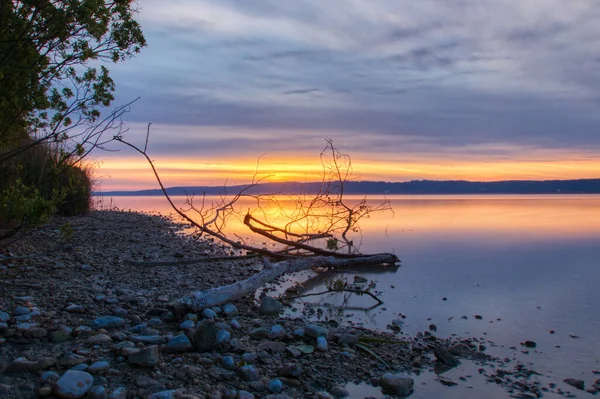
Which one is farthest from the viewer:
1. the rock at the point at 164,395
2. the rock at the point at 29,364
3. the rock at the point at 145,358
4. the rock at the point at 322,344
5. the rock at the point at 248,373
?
the rock at the point at 322,344

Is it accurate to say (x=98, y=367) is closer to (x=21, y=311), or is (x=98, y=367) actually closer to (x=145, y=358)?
(x=145, y=358)

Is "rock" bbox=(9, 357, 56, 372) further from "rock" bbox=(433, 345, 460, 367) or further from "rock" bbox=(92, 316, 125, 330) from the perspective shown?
"rock" bbox=(433, 345, 460, 367)

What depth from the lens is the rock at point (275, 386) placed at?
3.92m

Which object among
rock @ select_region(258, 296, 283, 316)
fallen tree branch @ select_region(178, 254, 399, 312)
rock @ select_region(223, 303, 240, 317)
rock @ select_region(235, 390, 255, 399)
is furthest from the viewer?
rock @ select_region(258, 296, 283, 316)

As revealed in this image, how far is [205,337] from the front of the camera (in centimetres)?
443

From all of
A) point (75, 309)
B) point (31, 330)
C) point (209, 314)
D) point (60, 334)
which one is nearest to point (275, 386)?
point (209, 314)

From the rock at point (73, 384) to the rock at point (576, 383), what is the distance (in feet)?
14.2

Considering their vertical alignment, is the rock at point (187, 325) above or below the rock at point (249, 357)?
above

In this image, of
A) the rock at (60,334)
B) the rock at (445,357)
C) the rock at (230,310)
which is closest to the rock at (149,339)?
the rock at (60,334)

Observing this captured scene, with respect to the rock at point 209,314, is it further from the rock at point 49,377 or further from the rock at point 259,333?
the rock at point 49,377

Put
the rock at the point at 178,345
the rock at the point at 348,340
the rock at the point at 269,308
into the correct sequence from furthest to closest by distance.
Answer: the rock at the point at 269,308
the rock at the point at 348,340
the rock at the point at 178,345

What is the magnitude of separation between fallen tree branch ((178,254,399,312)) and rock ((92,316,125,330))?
71cm

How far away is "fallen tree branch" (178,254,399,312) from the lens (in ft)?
18.5

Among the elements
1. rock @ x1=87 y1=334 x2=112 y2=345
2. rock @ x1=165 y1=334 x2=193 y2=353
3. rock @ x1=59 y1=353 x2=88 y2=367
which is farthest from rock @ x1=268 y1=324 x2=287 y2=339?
rock @ x1=59 y1=353 x2=88 y2=367
